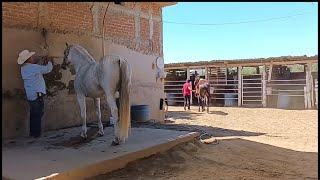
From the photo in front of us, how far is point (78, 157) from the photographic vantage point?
458 centimetres

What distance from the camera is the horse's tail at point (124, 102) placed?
518cm

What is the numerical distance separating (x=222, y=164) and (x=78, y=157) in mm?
2277

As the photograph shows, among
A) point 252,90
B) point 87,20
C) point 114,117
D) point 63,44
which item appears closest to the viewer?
point 114,117

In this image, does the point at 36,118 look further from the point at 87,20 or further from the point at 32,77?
the point at 87,20

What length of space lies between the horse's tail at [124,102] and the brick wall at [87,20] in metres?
2.79

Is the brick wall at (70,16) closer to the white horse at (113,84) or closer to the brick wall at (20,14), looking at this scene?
the brick wall at (20,14)

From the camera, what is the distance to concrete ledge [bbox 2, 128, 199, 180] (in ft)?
12.9

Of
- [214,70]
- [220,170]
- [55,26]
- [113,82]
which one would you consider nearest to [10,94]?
[55,26]

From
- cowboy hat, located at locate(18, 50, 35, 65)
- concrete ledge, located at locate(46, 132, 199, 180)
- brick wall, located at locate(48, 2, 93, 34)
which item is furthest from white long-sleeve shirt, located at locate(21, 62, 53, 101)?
concrete ledge, located at locate(46, 132, 199, 180)

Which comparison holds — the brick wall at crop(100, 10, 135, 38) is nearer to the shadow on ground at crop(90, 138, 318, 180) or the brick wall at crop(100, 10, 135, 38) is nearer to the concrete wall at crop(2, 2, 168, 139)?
the concrete wall at crop(2, 2, 168, 139)

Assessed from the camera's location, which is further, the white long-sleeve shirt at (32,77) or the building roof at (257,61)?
the building roof at (257,61)

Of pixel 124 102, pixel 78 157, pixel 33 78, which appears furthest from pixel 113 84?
pixel 33 78

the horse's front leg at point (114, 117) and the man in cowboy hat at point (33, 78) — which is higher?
the man in cowboy hat at point (33, 78)

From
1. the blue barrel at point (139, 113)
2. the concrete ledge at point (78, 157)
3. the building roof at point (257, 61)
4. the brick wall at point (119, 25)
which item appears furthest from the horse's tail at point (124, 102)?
the building roof at point (257, 61)
